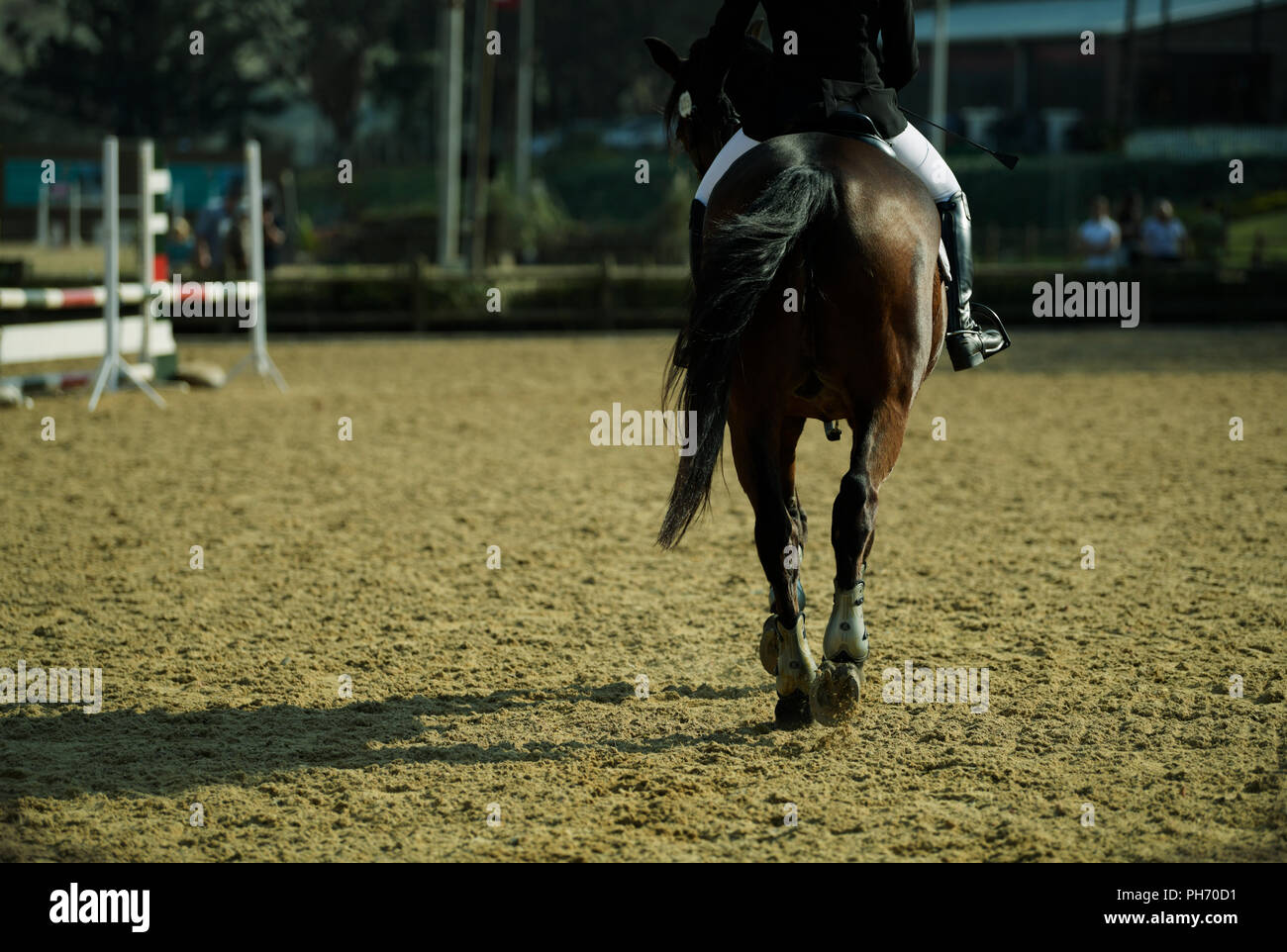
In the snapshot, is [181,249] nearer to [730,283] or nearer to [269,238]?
[269,238]

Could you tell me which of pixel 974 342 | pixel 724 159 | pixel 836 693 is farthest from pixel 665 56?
pixel 836 693

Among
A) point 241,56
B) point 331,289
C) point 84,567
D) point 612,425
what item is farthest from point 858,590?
point 241,56

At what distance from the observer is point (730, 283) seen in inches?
181

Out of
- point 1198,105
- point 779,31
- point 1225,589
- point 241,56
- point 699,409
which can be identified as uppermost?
point 241,56

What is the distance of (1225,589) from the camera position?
6.81 meters

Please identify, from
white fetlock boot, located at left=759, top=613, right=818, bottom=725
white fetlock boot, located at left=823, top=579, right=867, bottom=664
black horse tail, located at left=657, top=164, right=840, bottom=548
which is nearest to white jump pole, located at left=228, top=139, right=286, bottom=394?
black horse tail, located at left=657, top=164, right=840, bottom=548

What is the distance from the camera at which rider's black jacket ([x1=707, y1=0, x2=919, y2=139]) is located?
5.15 m

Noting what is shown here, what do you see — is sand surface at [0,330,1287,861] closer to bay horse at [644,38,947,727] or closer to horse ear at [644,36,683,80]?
bay horse at [644,38,947,727]

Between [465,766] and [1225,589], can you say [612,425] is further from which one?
[465,766]

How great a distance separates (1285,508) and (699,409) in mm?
5674

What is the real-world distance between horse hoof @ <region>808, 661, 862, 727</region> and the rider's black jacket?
213 cm

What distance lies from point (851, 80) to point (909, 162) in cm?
42
